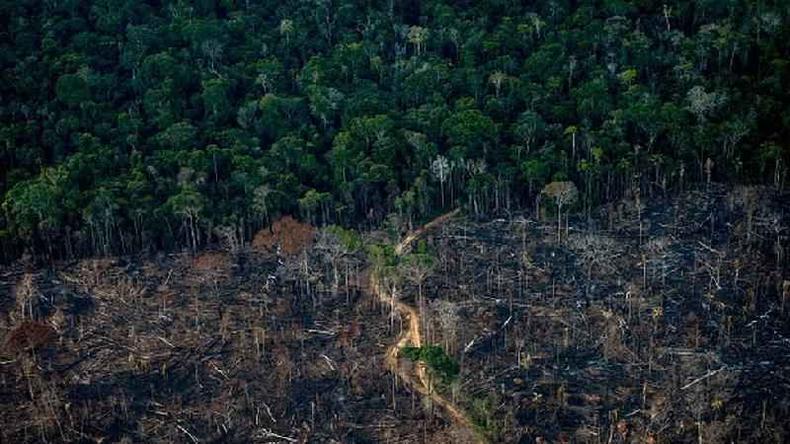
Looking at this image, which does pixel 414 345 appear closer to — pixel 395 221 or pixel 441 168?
pixel 395 221

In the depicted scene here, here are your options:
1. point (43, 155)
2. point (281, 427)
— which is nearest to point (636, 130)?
point (281, 427)

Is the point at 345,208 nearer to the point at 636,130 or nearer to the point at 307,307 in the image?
the point at 307,307

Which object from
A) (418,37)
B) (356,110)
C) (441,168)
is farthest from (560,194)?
(418,37)

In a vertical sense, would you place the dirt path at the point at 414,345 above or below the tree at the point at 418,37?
below

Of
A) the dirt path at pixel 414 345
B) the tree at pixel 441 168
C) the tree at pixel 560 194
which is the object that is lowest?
the dirt path at pixel 414 345

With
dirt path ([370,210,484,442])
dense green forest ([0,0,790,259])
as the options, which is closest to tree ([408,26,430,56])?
dense green forest ([0,0,790,259])

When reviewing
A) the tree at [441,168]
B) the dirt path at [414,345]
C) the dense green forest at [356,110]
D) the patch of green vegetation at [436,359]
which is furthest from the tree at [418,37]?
the patch of green vegetation at [436,359]

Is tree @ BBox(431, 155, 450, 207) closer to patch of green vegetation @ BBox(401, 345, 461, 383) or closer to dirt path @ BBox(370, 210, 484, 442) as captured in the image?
dirt path @ BBox(370, 210, 484, 442)

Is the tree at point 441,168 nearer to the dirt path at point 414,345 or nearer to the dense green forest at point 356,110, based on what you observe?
the dense green forest at point 356,110
